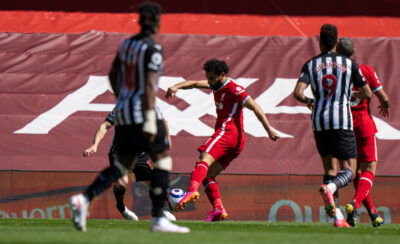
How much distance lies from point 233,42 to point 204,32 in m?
1.77

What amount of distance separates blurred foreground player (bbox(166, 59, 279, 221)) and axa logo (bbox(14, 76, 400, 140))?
396 cm

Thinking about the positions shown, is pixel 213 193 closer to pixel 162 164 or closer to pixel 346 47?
pixel 346 47

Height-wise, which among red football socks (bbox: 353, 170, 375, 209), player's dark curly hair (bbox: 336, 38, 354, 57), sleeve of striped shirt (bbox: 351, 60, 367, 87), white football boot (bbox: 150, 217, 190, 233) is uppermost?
player's dark curly hair (bbox: 336, 38, 354, 57)

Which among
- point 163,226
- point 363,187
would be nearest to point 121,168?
point 163,226

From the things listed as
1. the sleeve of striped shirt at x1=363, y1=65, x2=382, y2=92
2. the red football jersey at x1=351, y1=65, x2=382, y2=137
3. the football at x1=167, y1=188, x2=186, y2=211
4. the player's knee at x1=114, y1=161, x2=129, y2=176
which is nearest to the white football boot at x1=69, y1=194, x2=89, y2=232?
the player's knee at x1=114, y1=161, x2=129, y2=176

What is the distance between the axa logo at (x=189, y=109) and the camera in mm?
12016

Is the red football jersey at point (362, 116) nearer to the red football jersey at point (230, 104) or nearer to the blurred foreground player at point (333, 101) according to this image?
the blurred foreground player at point (333, 101)

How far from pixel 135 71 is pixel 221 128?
2.79 meters

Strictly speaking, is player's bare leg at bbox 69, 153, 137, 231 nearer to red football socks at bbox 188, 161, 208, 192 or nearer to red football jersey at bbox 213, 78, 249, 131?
red football socks at bbox 188, 161, 208, 192

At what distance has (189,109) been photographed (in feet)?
40.5

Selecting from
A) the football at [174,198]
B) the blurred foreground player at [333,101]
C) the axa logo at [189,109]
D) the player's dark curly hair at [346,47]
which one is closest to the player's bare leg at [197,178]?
the football at [174,198]

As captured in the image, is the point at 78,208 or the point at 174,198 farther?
the point at 174,198

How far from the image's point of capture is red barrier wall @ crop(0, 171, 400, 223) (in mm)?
9734

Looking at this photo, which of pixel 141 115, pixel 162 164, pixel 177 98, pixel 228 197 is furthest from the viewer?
pixel 177 98
